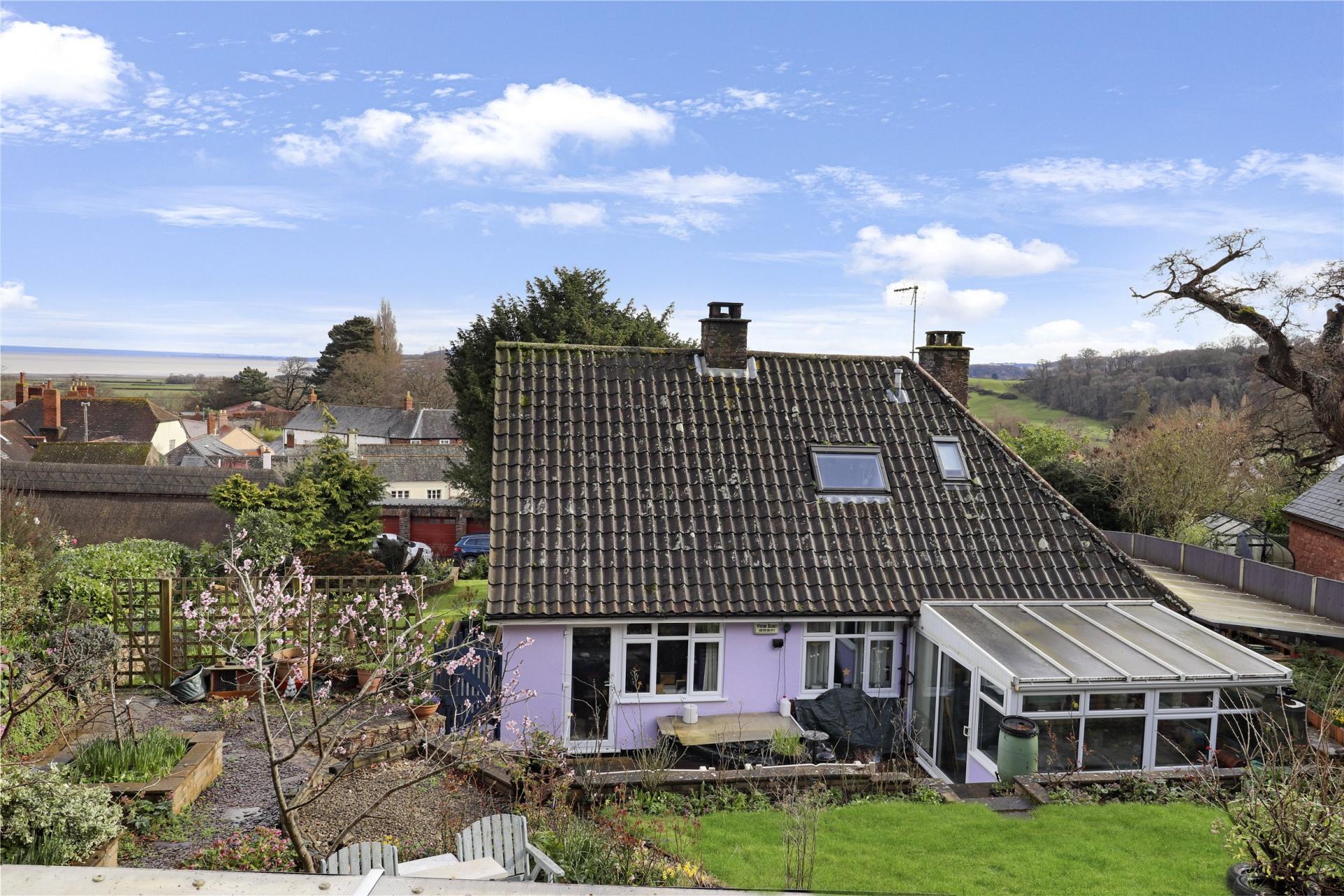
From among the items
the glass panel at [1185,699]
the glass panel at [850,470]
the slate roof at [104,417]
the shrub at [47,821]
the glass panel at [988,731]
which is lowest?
the glass panel at [988,731]

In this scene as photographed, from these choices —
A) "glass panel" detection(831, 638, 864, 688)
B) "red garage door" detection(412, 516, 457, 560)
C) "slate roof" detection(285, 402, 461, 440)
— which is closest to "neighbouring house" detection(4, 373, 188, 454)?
"slate roof" detection(285, 402, 461, 440)

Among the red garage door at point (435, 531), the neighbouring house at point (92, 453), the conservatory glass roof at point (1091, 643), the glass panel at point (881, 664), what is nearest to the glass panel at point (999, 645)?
the conservatory glass roof at point (1091, 643)

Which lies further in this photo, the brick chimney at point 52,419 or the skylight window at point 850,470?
the brick chimney at point 52,419

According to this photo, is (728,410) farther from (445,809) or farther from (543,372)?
(445,809)

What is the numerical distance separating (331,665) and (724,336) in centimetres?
845

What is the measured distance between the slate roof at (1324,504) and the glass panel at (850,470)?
15.2 metres

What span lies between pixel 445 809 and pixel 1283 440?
26.4 m

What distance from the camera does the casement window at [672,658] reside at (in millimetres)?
11805

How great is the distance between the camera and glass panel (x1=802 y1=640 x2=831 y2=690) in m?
12.3

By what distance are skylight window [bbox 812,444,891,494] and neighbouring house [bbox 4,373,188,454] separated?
5094 cm

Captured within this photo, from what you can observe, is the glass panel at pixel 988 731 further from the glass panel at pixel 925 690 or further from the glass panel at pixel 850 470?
the glass panel at pixel 850 470

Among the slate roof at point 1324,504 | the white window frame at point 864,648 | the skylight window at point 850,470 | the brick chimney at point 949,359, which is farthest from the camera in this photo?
the slate roof at point 1324,504

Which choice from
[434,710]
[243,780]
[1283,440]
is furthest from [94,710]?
[1283,440]

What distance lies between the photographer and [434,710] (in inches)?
455
